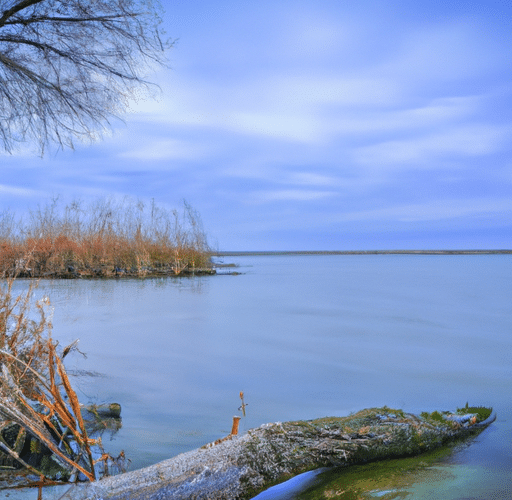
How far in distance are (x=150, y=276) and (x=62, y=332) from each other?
29.4ft

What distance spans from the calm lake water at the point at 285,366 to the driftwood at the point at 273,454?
0.14 metres

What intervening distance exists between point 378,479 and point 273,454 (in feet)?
A: 1.88

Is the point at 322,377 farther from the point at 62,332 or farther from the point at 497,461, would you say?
the point at 62,332

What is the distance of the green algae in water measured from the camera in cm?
229

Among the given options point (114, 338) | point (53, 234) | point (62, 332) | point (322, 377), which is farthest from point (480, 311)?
point (53, 234)

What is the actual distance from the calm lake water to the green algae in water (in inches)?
0.4

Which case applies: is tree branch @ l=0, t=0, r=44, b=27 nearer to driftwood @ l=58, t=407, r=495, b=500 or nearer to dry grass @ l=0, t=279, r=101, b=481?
dry grass @ l=0, t=279, r=101, b=481

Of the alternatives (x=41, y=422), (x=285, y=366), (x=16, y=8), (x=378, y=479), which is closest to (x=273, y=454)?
(x=378, y=479)

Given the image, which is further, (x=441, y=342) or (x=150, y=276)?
(x=150, y=276)

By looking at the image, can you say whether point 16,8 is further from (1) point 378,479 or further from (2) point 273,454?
(1) point 378,479

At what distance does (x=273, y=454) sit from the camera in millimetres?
2328

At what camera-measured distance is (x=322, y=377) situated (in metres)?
5.17

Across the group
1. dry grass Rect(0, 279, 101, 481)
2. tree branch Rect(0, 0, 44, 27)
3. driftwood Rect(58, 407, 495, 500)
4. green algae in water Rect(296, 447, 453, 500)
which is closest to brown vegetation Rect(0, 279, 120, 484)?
dry grass Rect(0, 279, 101, 481)

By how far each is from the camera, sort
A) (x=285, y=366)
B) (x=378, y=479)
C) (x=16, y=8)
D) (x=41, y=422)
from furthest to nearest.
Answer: (x=16, y=8) < (x=285, y=366) < (x=378, y=479) < (x=41, y=422)
